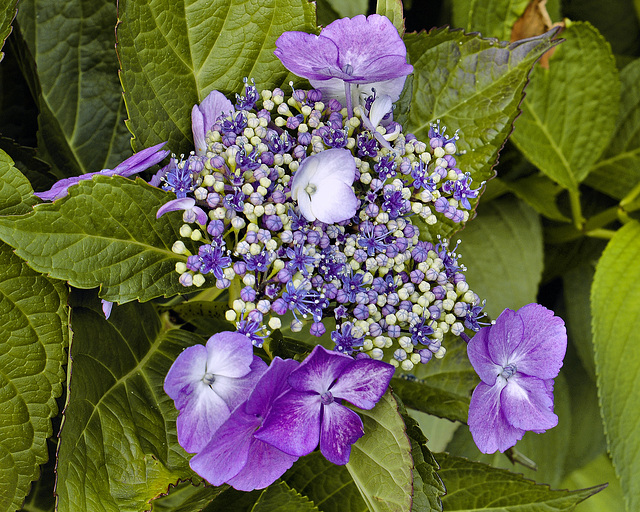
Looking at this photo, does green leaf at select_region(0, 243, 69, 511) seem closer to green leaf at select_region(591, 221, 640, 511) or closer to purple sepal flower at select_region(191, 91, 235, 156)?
purple sepal flower at select_region(191, 91, 235, 156)

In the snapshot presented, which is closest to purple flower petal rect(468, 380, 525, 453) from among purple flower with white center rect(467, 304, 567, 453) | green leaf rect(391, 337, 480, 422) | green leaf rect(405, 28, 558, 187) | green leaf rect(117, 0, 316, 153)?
purple flower with white center rect(467, 304, 567, 453)

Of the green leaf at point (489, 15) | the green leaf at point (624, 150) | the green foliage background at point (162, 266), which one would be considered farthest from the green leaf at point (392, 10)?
the green leaf at point (624, 150)

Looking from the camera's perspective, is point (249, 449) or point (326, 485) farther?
point (326, 485)

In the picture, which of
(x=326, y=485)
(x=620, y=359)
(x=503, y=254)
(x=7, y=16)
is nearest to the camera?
(x=7, y=16)

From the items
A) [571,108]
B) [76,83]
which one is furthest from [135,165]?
[571,108]

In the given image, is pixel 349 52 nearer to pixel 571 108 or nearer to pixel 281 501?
pixel 281 501
